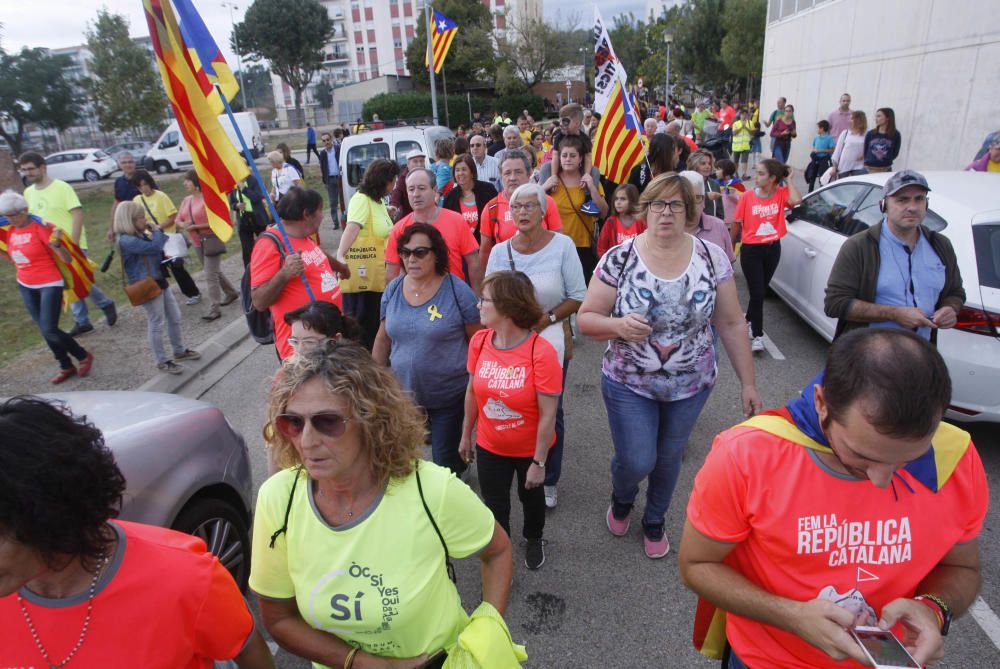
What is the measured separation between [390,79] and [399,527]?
188ft

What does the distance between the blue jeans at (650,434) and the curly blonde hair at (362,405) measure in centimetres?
153

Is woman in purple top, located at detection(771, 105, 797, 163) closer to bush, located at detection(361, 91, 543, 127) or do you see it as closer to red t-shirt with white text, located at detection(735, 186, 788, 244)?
red t-shirt with white text, located at detection(735, 186, 788, 244)

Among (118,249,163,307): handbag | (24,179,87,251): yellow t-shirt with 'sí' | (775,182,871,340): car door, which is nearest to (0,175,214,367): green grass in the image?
(24,179,87,251): yellow t-shirt with 'sí'

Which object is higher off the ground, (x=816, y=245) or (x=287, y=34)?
(x=287, y=34)

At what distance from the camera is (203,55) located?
11.2 feet

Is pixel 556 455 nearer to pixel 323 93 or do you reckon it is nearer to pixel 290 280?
pixel 290 280

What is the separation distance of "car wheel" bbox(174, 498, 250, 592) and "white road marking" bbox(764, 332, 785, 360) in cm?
497

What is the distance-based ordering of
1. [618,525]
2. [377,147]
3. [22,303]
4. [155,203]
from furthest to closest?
[377,147] < [22,303] < [155,203] < [618,525]

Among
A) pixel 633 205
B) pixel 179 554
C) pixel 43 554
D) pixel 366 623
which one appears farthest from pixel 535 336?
pixel 633 205

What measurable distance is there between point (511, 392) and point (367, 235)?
2.55 metres

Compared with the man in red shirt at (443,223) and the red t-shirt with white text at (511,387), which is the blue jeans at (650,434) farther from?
the man in red shirt at (443,223)

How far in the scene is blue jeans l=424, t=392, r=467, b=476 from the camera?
3574mm

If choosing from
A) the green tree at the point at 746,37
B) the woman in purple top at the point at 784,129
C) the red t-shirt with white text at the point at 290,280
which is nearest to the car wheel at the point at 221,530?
the red t-shirt with white text at the point at 290,280

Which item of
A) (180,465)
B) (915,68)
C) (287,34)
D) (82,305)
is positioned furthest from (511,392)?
(287,34)
